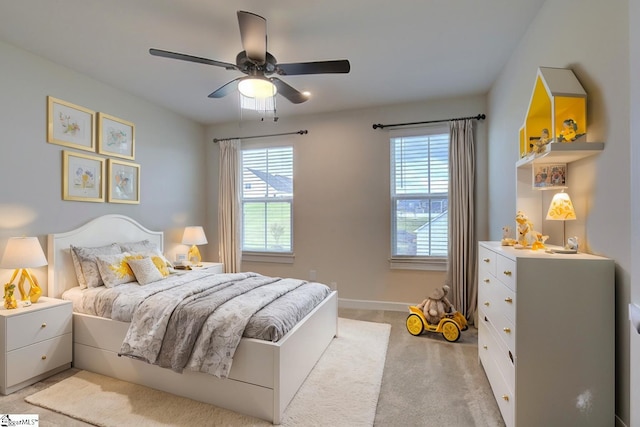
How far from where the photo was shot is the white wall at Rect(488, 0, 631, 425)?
1403mm

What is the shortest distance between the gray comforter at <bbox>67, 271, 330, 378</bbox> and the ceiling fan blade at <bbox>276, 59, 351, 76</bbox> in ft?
5.68

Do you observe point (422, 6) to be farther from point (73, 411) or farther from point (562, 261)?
point (73, 411)

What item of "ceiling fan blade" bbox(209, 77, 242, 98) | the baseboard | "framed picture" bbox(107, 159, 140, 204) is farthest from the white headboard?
the baseboard

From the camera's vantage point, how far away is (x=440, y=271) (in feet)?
12.8

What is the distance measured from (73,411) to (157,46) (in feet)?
9.20

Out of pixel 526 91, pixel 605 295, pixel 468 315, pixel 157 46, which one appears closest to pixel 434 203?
pixel 468 315

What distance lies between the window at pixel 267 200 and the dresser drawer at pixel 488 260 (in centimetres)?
269

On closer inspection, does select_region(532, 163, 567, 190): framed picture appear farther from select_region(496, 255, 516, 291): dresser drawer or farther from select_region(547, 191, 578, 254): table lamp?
select_region(496, 255, 516, 291): dresser drawer

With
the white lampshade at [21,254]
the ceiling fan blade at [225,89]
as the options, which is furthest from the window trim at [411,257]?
the white lampshade at [21,254]

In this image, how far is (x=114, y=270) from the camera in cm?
289

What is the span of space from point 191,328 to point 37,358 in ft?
4.45

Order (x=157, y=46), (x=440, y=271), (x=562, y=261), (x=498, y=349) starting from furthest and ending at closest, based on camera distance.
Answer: (x=440, y=271) < (x=157, y=46) < (x=498, y=349) < (x=562, y=261)

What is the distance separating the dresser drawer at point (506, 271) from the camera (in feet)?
5.40

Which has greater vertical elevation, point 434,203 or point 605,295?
point 434,203
